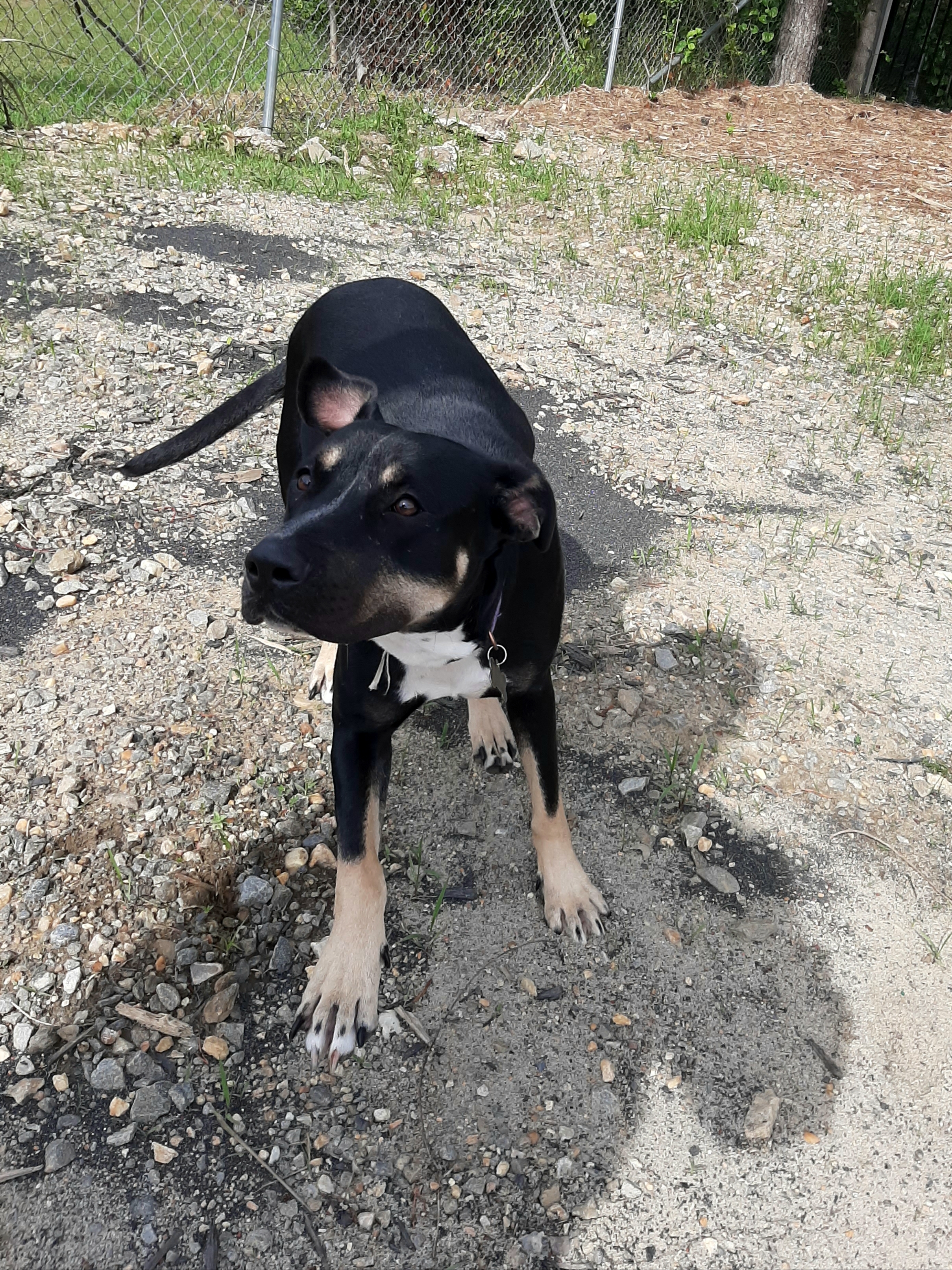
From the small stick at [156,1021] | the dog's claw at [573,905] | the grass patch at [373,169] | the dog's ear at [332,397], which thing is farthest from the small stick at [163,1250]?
the grass patch at [373,169]

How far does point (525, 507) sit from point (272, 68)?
802cm

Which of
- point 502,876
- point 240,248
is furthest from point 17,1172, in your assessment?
point 240,248

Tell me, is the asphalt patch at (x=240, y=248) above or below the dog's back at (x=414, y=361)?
below

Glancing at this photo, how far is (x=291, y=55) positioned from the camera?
347 inches

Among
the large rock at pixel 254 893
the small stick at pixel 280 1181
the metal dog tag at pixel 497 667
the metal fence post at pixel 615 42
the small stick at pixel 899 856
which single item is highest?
the metal fence post at pixel 615 42

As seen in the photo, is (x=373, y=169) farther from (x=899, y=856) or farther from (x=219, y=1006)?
(x=219, y=1006)

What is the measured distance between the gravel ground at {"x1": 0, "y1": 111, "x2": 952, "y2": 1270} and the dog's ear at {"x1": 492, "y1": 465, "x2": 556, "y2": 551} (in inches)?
46.4

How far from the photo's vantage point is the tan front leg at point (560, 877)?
8.94 ft

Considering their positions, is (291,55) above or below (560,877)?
above

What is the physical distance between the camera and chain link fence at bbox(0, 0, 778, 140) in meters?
8.66

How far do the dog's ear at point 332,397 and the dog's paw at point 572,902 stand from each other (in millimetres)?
1442

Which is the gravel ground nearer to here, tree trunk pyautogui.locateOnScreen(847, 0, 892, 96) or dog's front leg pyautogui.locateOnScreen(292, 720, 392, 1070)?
dog's front leg pyautogui.locateOnScreen(292, 720, 392, 1070)

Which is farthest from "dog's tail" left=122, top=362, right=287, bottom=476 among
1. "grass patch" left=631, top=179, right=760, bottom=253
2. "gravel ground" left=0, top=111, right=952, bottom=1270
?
"grass patch" left=631, top=179, right=760, bottom=253

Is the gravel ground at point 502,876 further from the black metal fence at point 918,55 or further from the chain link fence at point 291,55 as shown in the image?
the black metal fence at point 918,55
